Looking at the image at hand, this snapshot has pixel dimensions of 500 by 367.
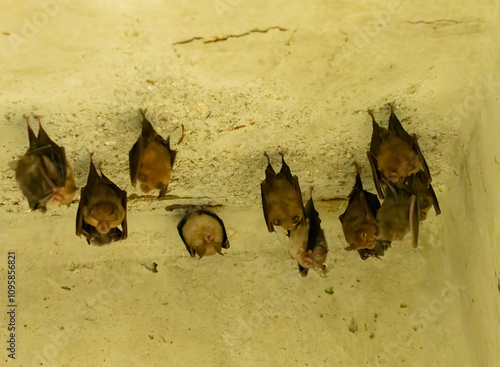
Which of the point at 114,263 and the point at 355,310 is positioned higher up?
the point at 114,263

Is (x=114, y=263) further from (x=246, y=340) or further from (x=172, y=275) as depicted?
(x=246, y=340)

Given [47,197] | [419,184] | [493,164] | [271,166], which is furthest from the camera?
[271,166]

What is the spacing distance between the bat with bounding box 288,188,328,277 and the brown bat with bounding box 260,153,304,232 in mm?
159

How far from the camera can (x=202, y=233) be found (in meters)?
3.29

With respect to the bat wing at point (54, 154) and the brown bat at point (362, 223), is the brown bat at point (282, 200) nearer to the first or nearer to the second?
the brown bat at point (362, 223)

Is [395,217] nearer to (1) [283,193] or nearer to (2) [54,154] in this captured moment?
(1) [283,193]

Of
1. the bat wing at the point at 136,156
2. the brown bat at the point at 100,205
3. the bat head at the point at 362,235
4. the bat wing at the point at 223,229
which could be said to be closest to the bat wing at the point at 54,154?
the brown bat at the point at 100,205

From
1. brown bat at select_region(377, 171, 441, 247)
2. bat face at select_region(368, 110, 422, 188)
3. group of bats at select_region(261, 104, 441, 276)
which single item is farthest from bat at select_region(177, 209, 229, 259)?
bat face at select_region(368, 110, 422, 188)

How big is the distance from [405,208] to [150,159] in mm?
1369

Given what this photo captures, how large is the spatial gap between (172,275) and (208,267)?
259 mm

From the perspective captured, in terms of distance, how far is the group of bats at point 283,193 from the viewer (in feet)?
8.15

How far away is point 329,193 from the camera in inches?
140

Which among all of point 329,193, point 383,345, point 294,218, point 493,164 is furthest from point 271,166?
point 383,345

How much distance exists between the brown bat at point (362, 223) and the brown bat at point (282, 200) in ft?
0.96
